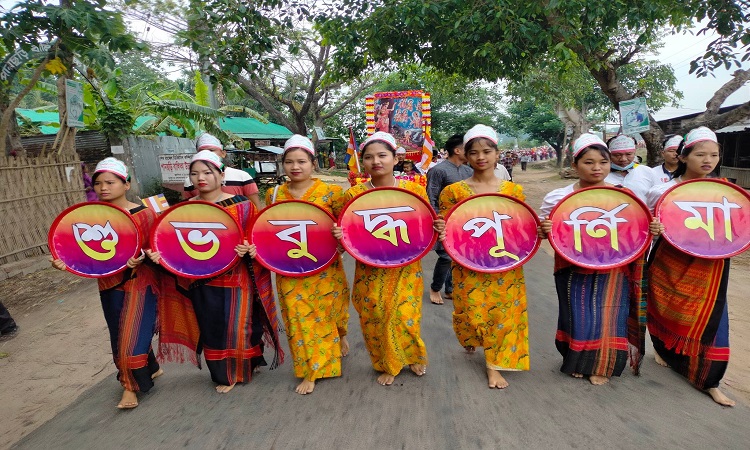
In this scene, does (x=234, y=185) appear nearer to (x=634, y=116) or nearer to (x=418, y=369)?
(x=418, y=369)

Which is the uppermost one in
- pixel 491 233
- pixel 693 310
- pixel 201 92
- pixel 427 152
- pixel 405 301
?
pixel 201 92

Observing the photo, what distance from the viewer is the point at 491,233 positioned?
2625 millimetres

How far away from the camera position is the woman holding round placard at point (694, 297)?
A: 259 cm

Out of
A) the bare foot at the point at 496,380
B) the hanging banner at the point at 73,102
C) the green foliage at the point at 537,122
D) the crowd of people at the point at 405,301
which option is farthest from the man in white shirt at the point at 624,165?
the green foliage at the point at 537,122

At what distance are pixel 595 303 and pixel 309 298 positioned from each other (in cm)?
174

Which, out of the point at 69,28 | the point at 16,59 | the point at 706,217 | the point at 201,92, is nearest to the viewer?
the point at 706,217

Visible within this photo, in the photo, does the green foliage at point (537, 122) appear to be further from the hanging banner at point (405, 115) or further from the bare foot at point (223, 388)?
the bare foot at point (223, 388)

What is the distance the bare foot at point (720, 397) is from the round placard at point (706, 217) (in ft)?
2.70

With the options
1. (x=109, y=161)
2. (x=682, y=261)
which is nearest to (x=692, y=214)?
(x=682, y=261)

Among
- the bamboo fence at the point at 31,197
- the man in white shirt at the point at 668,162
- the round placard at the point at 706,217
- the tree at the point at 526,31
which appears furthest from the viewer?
the bamboo fence at the point at 31,197

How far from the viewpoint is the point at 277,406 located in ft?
8.82

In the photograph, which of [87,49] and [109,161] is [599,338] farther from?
[87,49]

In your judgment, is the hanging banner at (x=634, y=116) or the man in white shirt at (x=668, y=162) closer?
the man in white shirt at (x=668, y=162)

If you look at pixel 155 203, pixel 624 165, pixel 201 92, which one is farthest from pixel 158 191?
pixel 624 165
